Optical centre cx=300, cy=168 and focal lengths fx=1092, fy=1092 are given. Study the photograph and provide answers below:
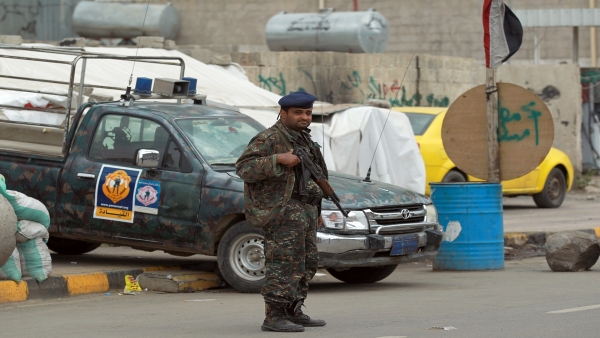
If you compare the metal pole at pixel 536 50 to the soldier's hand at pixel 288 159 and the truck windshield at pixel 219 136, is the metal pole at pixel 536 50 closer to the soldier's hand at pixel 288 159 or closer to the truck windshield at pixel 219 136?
the truck windshield at pixel 219 136

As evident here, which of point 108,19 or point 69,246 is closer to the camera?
point 69,246

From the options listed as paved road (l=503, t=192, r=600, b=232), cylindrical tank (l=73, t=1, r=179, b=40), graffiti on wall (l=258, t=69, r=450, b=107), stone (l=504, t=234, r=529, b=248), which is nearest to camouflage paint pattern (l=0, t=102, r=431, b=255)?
stone (l=504, t=234, r=529, b=248)

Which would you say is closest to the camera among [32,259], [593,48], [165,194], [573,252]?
[32,259]

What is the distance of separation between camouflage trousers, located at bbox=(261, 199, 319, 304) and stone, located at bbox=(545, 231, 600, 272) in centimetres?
445

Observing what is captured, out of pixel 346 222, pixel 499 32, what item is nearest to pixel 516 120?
pixel 499 32

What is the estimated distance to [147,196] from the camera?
9547 mm

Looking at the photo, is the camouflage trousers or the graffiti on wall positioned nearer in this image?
the camouflage trousers

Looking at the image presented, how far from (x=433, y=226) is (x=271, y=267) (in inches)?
124

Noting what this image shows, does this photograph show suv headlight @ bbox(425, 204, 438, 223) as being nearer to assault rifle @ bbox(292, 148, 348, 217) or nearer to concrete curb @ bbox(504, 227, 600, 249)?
assault rifle @ bbox(292, 148, 348, 217)

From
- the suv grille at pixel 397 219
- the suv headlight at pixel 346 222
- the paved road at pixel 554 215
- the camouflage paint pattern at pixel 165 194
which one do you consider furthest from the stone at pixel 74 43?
the suv headlight at pixel 346 222

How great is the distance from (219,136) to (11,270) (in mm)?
2258

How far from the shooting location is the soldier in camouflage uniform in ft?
22.5

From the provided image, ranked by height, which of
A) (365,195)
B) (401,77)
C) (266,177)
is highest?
(401,77)

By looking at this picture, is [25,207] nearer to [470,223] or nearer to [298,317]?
[298,317]
